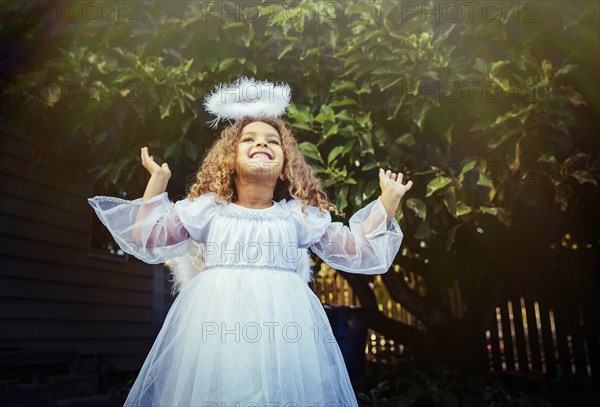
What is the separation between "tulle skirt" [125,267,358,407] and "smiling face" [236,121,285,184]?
0.37 metres

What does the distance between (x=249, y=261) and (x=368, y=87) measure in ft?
5.59

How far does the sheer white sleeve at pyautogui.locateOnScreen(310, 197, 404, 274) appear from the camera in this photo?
2.08 meters

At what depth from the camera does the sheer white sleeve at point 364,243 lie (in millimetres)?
2080

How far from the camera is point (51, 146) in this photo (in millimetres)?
4105

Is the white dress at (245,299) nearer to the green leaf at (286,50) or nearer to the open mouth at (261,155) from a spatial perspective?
the open mouth at (261,155)

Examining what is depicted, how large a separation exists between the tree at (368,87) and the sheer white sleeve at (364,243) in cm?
96

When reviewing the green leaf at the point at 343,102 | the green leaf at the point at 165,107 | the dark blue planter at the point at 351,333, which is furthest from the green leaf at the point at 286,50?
the dark blue planter at the point at 351,333

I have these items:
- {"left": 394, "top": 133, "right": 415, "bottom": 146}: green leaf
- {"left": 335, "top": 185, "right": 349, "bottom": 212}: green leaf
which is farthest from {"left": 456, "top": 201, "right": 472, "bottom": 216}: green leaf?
{"left": 335, "top": 185, "right": 349, "bottom": 212}: green leaf

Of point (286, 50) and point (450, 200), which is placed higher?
point (286, 50)

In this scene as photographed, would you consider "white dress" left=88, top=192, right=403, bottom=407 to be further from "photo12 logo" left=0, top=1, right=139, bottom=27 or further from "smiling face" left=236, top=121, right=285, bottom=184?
"photo12 logo" left=0, top=1, right=139, bottom=27

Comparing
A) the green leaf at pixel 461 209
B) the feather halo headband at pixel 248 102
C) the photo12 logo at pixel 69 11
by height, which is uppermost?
the photo12 logo at pixel 69 11

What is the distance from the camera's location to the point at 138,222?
1945mm

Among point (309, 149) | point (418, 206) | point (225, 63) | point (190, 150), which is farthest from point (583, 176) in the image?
point (190, 150)

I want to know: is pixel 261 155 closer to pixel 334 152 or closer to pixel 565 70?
pixel 334 152
